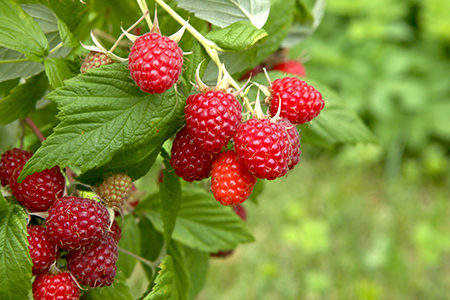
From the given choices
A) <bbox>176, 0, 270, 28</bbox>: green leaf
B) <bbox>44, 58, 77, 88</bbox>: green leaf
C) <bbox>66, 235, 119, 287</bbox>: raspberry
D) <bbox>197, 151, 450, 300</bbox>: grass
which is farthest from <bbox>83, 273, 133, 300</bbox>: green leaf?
<bbox>197, 151, 450, 300</bbox>: grass

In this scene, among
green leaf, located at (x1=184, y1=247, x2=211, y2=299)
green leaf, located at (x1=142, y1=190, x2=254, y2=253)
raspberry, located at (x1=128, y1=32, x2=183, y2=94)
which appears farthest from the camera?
green leaf, located at (x1=184, y1=247, x2=211, y2=299)

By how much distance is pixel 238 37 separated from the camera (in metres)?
0.72

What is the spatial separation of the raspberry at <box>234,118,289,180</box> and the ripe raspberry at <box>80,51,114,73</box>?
0.71 feet

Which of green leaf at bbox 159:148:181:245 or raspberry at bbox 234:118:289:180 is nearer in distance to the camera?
raspberry at bbox 234:118:289:180

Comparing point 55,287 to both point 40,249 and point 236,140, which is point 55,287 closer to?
point 40,249

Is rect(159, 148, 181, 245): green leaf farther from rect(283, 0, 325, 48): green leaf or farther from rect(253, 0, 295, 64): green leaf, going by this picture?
rect(283, 0, 325, 48): green leaf

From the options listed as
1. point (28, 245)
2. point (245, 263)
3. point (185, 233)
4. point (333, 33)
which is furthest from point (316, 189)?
point (28, 245)

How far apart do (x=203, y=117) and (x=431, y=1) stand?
3.38 m

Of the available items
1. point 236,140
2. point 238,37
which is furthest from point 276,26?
point 236,140

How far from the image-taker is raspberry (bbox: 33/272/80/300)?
675 mm

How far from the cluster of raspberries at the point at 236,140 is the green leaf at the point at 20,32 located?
0.80 ft

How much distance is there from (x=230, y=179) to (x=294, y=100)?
154 mm

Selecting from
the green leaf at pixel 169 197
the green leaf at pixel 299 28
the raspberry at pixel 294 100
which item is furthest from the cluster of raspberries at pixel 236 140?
the green leaf at pixel 299 28

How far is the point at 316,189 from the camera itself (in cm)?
320
